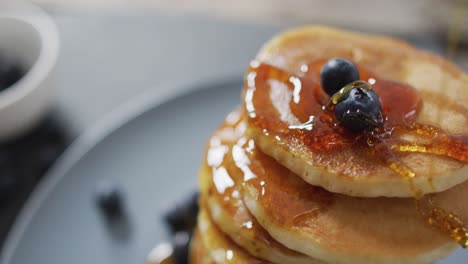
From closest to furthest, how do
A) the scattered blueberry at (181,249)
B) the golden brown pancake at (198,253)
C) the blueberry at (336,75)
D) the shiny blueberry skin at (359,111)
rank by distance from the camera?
the shiny blueberry skin at (359,111), the blueberry at (336,75), the golden brown pancake at (198,253), the scattered blueberry at (181,249)

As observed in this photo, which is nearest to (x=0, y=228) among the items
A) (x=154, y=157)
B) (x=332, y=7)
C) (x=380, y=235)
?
(x=154, y=157)

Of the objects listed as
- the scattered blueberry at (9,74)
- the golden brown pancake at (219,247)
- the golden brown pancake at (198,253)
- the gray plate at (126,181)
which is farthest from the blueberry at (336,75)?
the scattered blueberry at (9,74)

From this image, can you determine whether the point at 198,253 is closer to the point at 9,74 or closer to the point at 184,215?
the point at 184,215

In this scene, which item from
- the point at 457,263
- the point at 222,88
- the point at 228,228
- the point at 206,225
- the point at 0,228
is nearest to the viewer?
the point at 228,228

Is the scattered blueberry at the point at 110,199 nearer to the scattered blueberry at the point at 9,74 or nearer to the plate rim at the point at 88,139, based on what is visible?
the plate rim at the point at 88,139

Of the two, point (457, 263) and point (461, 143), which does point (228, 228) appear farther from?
point (457, 263)

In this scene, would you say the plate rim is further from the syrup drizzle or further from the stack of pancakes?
the syrup drizzle

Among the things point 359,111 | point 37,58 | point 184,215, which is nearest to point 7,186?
point 37,58
